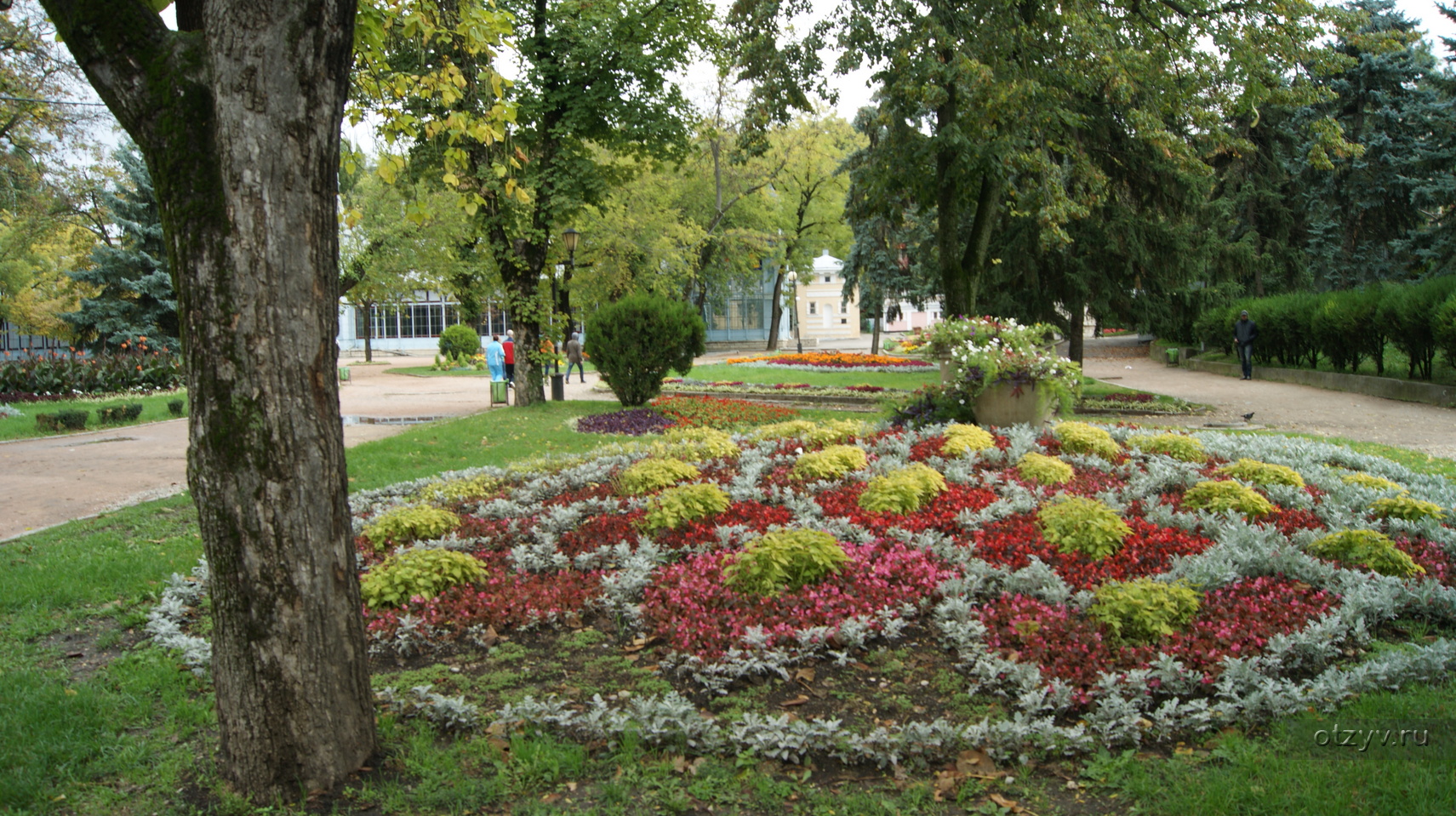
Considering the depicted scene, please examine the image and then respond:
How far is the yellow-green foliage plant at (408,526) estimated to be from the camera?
6.07 m

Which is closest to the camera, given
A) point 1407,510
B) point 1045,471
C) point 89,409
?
point 1407,510

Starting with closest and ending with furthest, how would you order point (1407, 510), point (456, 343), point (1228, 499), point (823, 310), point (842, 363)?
point (1407, 510) → point (1228, 499) → point (842, 363) → point (456, 343) → point (823, 310)

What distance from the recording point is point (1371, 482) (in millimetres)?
6680

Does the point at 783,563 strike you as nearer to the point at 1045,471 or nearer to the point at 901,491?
the point at 901,491

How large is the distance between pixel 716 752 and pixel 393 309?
38.1 meters

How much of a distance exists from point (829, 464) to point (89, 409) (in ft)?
51.2

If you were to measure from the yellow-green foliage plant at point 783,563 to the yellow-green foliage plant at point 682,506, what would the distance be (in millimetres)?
1119

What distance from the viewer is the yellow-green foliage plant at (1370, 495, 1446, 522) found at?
571cm

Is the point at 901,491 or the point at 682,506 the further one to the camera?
the point at 901,491

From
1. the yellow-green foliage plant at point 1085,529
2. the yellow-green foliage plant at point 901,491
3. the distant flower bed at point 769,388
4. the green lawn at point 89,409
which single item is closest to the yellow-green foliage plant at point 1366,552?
the yellow-green foliage plant at point 1085,529

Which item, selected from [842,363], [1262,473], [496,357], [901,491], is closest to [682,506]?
[901,491]

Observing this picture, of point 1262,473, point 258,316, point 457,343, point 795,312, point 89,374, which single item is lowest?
point 1262,473

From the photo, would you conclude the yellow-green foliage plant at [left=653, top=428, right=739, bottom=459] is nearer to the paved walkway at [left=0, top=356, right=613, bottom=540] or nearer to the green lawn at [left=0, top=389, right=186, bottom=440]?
the paved walkway at [left=0, top=356, right=613, bottom=540]

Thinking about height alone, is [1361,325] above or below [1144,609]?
above
